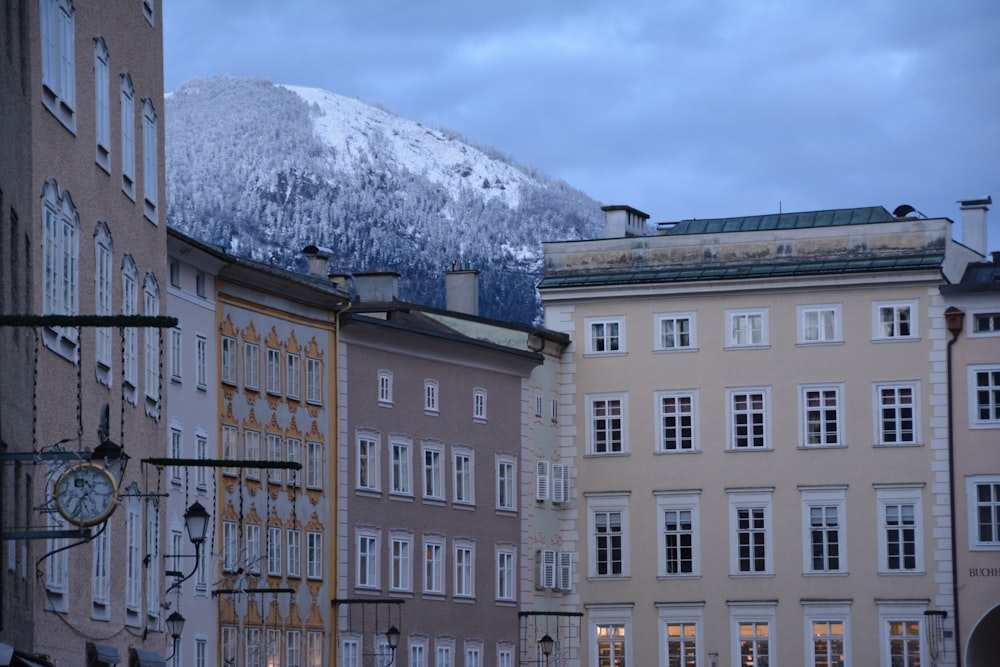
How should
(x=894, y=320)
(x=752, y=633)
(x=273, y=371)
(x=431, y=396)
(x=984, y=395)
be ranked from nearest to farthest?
(x=273, y=371) → (x=431, y=396) → (x=984, y=395) → (x=894, y=320) → (x=752, y=633)

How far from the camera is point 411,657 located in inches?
2469

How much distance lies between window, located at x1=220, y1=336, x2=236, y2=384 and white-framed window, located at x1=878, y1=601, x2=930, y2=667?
2150 centimetres

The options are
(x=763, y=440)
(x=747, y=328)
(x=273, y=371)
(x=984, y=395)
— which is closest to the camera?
(x=273, y=371)

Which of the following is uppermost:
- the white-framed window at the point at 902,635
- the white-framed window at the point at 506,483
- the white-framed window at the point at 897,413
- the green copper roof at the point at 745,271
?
the green copper roof at the point at 745,271

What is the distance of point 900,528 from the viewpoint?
2606 inches

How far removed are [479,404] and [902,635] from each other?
1393 cm

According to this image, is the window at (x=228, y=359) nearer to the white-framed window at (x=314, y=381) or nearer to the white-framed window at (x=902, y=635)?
the white-framed window at (x=314, y=381)

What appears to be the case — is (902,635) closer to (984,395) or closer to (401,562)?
(984,395)

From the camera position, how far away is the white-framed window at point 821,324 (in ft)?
221

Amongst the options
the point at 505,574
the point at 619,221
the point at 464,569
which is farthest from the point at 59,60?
the point at 619,221

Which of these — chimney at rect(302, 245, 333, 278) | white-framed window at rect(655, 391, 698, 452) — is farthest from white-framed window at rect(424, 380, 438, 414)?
white-framed window at rect(655, 391, 698, 452)

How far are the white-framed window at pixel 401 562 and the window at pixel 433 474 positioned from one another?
1.66 metres

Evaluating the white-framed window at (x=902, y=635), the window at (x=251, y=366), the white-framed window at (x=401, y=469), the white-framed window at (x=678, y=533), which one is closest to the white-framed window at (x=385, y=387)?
the white-framed window at (x=401, y=469)

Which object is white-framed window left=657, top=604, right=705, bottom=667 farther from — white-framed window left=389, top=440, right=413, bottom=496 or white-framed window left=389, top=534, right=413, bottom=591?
white-framed window left=389, top=440, right=413, bottom=496
